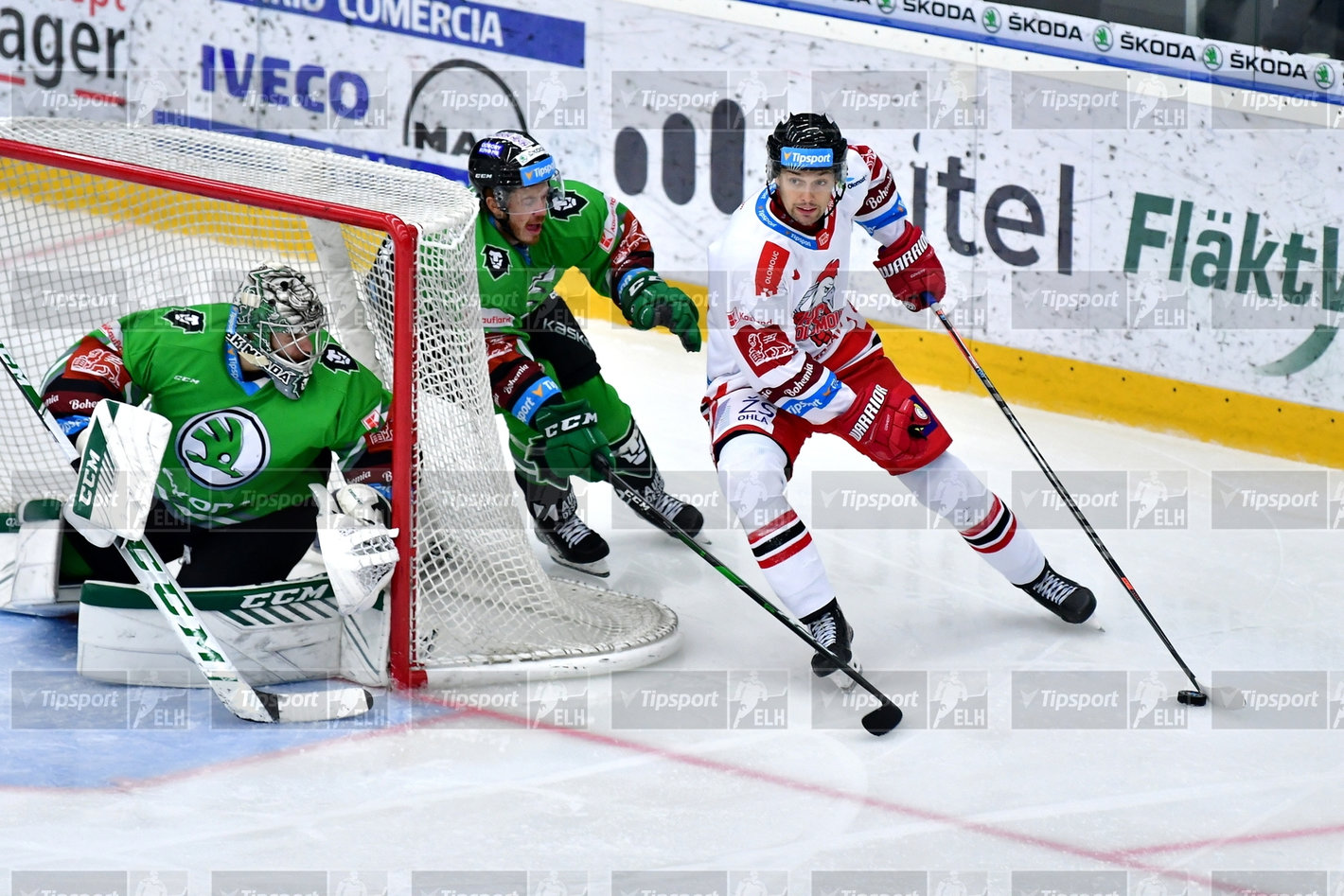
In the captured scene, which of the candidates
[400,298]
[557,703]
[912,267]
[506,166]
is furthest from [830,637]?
[506,166]

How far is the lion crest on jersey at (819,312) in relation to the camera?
3.90 metres

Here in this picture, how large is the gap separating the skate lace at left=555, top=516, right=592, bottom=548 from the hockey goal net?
1.05ft

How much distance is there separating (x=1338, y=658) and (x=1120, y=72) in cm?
219

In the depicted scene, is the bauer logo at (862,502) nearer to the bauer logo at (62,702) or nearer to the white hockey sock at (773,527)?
the white hockey sock at (773,527)

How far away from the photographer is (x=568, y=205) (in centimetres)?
424

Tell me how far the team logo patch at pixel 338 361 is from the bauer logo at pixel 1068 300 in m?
2.75

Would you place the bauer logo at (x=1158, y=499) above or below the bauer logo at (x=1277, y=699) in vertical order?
above

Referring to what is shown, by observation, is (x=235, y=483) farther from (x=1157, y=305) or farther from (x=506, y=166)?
(x=1157, y=305)

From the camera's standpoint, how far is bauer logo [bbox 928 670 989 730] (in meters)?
3.66

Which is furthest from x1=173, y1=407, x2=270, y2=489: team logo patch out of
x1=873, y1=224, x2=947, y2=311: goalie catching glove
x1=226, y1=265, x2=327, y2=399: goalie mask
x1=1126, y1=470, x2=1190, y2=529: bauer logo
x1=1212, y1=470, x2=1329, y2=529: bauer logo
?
x1=1212, y1=470, x2=1329, y2=529: bauer logo

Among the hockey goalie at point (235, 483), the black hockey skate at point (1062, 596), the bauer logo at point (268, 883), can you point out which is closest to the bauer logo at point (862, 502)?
the black hockey skate at point (1062, 596)

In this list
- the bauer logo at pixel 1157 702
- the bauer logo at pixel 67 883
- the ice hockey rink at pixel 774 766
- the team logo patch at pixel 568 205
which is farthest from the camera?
the team logo patch at pixel 568 205

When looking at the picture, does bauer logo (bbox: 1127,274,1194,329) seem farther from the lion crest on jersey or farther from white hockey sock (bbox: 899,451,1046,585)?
the lion crest on jersey

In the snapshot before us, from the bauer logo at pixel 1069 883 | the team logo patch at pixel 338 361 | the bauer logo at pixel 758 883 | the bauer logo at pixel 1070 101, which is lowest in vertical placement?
the bauer logo at pixel 758 883
